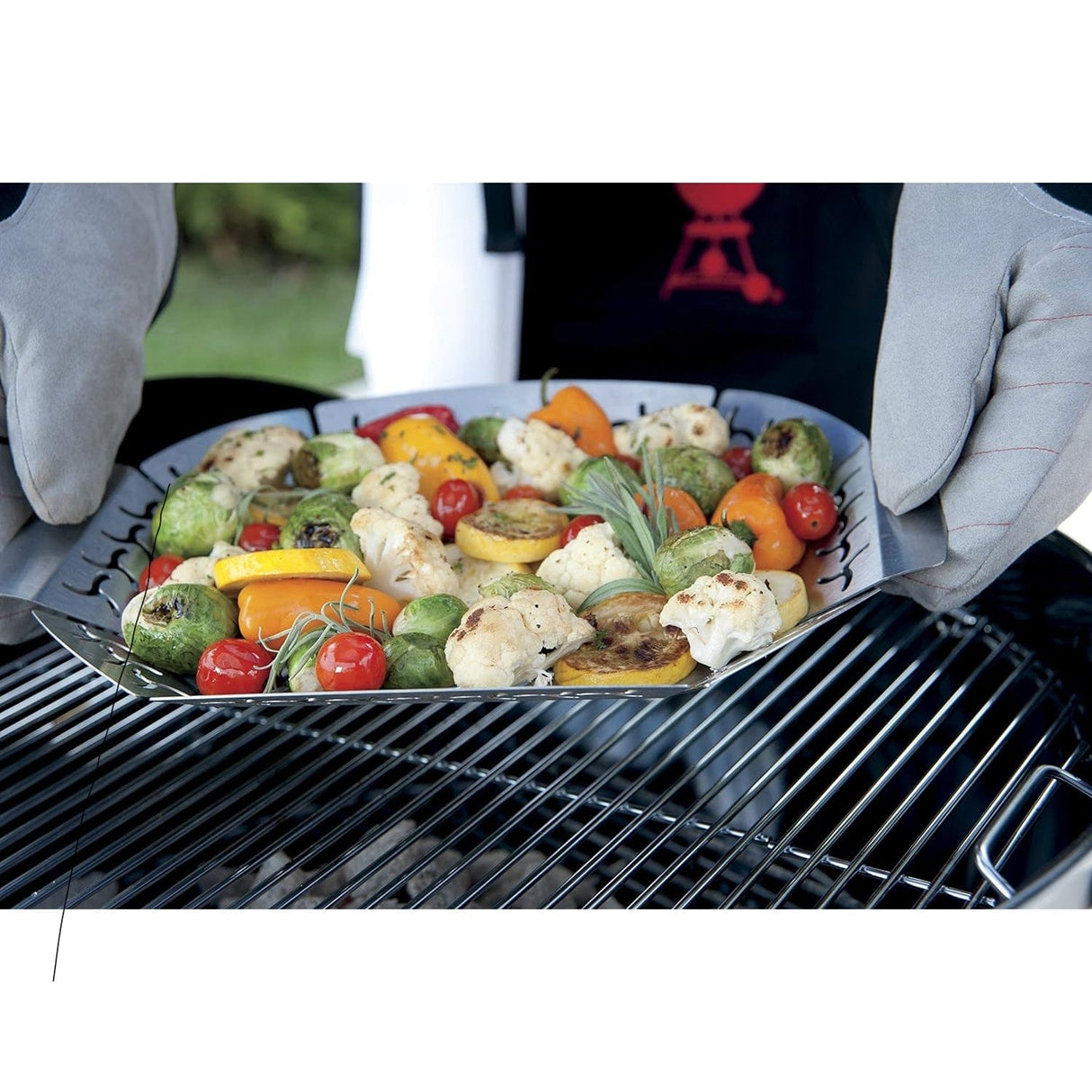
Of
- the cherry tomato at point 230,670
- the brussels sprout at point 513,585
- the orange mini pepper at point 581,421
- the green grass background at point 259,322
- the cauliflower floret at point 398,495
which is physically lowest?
the green grass background at point 259,322

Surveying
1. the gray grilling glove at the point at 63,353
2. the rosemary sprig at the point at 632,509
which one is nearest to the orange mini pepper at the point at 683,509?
the rosemary sprig at the point at 632,509

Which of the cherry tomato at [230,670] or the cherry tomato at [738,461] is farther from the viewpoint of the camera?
the cherry tomato at [738,461]

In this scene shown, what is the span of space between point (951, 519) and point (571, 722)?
1.98ft

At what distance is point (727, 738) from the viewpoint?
1320 mm

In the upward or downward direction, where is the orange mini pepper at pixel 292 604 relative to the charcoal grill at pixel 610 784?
upward

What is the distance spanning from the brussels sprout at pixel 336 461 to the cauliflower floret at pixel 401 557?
0.22m

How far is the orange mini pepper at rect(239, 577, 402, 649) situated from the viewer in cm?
136

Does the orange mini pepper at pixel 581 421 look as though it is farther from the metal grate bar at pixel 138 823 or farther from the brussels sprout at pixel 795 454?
the metal grate bar at pixel 138 823

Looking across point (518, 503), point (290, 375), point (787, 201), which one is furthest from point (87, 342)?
point (290, 375)

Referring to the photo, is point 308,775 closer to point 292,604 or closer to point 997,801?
point 292,604

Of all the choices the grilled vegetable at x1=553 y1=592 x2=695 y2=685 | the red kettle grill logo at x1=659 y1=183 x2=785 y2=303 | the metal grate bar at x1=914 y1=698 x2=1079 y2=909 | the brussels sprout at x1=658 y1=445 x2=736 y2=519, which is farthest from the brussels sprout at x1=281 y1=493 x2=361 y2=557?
the red kettle grill logo at x1=659 y1=183 x2=785 y2=303

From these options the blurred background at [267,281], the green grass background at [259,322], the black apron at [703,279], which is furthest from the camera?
the blurred background at [267,281]

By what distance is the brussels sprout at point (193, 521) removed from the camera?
5.08 feet

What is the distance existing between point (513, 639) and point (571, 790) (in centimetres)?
32
